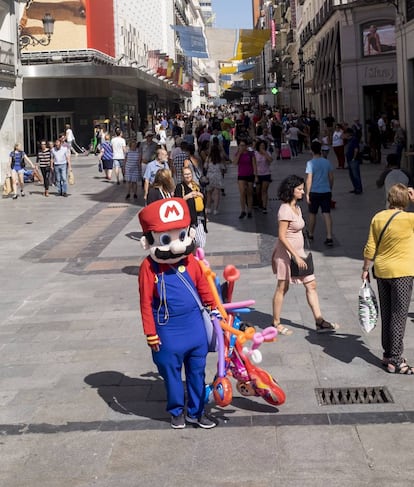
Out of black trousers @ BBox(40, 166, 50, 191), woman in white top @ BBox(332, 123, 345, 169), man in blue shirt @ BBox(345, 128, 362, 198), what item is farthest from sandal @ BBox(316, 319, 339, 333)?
woman in white top @ BBox(332, 123, 345, 169)

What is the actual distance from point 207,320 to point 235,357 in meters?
0.41

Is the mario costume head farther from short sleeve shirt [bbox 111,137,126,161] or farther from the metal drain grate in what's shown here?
short sleeve shirt [bbox 111,137,126,161]

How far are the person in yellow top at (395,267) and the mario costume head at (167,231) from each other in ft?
6.35

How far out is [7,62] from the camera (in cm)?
2545

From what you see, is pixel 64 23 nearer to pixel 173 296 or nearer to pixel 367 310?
pixel 367 310

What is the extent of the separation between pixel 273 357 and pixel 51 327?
270 centimetres

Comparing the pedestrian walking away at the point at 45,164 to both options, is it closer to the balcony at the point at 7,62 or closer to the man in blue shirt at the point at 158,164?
the balcony at the point at 7,62

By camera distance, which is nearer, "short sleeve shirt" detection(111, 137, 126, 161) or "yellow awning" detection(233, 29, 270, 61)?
"short sleeve shirt" detection(111, 137, 126, 161)

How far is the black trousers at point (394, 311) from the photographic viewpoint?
6.49 m

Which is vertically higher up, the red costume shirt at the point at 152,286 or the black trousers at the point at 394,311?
the red costume shirt at the point at 152,286

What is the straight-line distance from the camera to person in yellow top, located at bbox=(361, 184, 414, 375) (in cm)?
649

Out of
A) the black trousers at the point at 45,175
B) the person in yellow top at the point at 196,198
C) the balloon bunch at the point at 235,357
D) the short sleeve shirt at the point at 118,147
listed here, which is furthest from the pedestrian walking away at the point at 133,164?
the balloon bunch at the point at 235,357

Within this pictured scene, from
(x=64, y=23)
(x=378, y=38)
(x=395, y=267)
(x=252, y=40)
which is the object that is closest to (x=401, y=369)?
(x=395, y=267)

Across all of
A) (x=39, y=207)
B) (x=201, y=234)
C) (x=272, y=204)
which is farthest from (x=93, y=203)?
(x=201, y=234)
